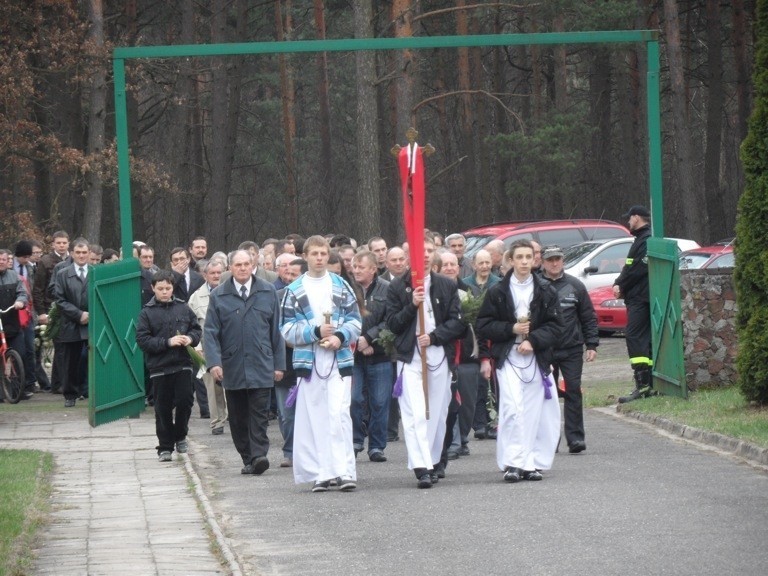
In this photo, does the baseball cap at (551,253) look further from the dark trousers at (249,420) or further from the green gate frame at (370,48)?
the green gate frame at (370,48)

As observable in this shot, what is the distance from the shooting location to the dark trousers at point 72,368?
1844cm

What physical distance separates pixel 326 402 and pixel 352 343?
51cm

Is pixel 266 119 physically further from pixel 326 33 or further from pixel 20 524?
pixel 20 524

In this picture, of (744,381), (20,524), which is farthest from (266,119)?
(20,524)

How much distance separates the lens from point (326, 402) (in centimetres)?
1141

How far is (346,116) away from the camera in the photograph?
64.6 meters

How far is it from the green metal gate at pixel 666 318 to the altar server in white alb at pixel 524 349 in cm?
435

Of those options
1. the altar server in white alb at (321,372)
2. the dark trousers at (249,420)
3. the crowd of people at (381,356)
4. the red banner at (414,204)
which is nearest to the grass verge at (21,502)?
the crowd of people at (381,356)

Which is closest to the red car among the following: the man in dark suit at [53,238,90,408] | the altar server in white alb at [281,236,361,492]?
the man in dark suit at [53,238,90,408]

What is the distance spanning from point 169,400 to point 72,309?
549 centimetres

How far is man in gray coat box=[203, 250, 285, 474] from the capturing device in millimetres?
12289

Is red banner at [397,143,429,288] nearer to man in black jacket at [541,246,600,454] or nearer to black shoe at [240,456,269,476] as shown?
man in black jacket at [541,246,600,454]

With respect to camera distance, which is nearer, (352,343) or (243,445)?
(352,343)

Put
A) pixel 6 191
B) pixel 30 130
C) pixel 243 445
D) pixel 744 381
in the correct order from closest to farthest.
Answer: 1. pixel 243 445
2. pixel 744 381
3. pixel 30 130
4. pixel 6 191
